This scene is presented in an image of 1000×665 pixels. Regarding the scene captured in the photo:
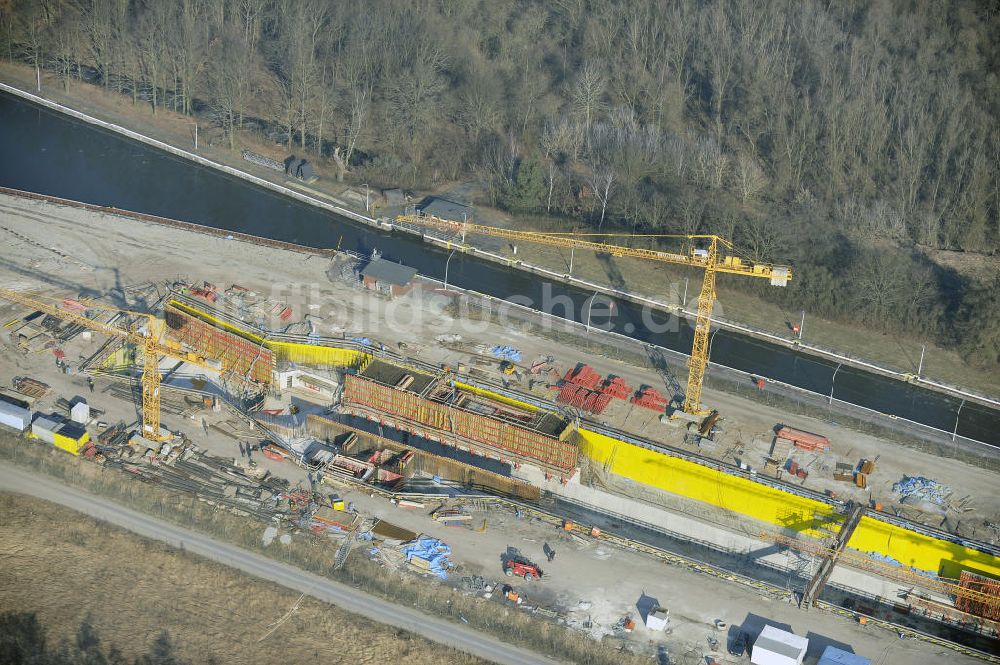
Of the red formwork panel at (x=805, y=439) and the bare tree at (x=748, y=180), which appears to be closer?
the red formwork panel at (x=805, y=439)

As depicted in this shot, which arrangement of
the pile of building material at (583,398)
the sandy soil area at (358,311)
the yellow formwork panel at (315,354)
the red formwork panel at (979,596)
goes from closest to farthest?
the red formwork panel at (979,596) → the sandy soil area at (358,311) → the pile of building material at (583,398) → the yellow formwork panel at (315,354)

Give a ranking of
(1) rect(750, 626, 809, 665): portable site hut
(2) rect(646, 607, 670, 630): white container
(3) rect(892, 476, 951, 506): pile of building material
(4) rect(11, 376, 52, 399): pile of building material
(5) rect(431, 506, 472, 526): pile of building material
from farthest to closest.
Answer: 1. (4) rect(11, 376, 52, 399): pile of building material
2. (3) rect(892, 476, 951, 506): pile of building material
3. (5) rect(431, 506, 472, 526): pile of building material
4. (2) rect(646, 607, 670, 630): white container
5. (1) rect(750, 626, 809, 665): portable site hut

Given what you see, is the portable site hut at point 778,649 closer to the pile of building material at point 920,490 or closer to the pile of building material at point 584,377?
the pile of building material at point 920,490

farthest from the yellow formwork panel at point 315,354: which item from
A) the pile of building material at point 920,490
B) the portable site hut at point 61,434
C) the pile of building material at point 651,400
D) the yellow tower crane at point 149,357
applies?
the pile of building material at point 920,490

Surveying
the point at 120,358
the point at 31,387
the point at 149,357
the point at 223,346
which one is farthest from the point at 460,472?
the point at 31,387

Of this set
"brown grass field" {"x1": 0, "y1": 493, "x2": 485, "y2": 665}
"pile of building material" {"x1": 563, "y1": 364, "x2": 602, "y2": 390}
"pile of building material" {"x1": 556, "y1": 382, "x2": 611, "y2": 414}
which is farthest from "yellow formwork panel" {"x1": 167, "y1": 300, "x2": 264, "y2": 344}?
"pile of building material" {"x1": 563, "y1": 364, "x2": 602, "y2": 390}

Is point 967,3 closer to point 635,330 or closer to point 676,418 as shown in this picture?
point 635,330

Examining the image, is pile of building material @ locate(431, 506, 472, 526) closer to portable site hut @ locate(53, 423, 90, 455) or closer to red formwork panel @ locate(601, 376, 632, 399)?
red formwork panel @ locate(601, 376, 632, 399)

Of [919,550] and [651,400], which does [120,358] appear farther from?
[919,550]
